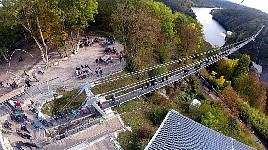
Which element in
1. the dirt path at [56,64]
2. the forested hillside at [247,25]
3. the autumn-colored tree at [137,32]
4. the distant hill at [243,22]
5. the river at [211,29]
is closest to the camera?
the autumn-colored tree at [137,32]

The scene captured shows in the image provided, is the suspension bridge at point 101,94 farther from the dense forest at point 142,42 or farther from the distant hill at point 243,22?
the distant hill at point 243,22

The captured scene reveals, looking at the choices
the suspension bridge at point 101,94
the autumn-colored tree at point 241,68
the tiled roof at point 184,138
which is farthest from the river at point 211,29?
the tiled roof at point 184,138

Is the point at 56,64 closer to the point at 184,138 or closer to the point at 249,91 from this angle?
the point at 184,138

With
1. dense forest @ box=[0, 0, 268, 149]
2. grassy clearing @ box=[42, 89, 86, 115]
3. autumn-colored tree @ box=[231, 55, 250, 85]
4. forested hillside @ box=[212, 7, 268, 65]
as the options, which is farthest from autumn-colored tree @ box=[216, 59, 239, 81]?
forested hillside @ box=[212, 7, 268, 65]

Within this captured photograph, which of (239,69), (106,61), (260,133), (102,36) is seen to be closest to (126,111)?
(106,61)

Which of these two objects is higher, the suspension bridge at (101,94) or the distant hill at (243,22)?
the suspension bridge at (101,94)

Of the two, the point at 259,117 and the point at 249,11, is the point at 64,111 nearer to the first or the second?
the point at 259,117
